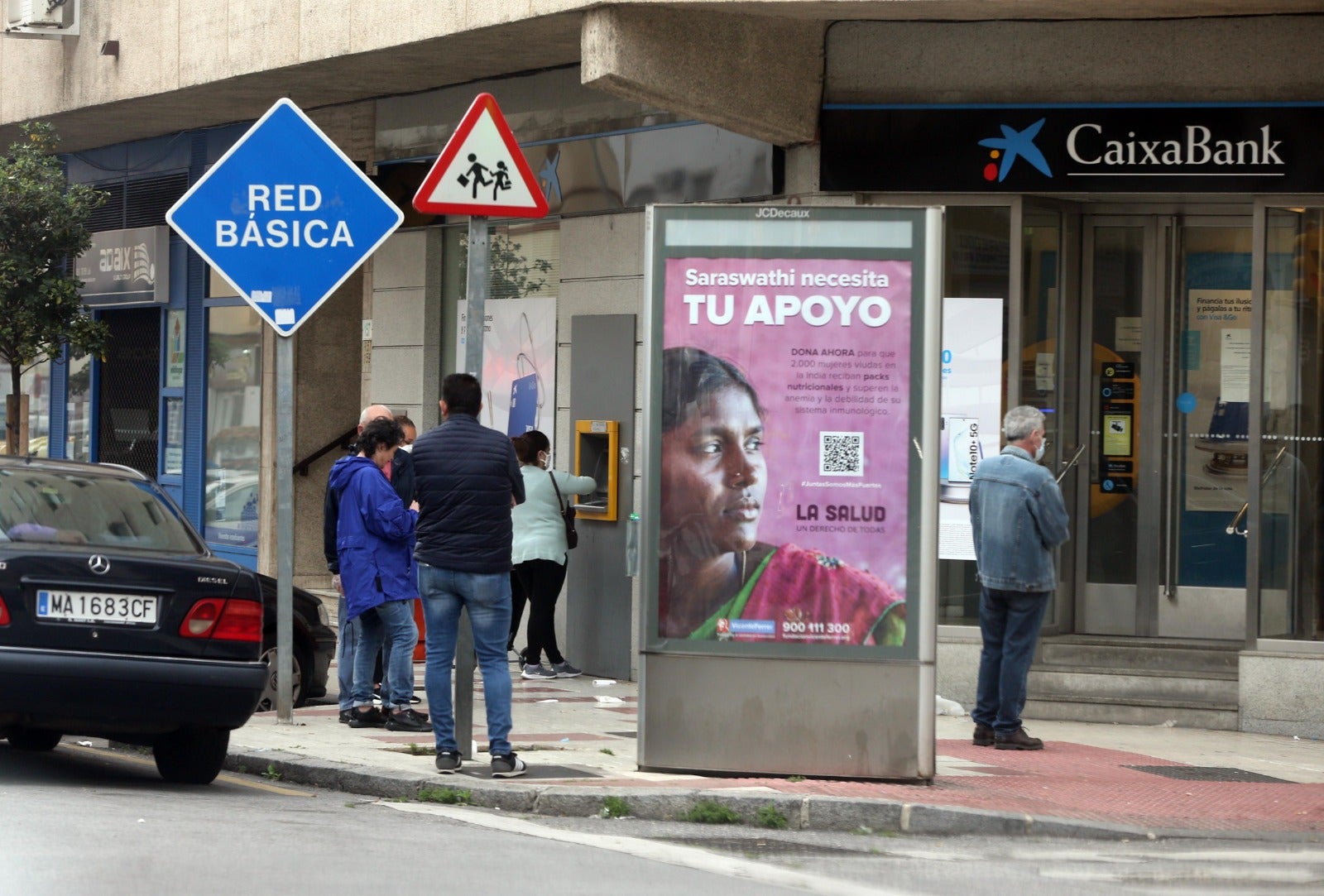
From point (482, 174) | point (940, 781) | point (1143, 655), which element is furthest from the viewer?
point (1143, 655)

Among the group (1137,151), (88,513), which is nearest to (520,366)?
(1137,151)

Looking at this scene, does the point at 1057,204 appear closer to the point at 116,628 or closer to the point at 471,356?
the point at 471,356

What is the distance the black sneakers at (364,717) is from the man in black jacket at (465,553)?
1.80 m

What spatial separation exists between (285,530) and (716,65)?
4.01 m

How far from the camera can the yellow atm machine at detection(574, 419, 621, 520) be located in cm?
1341

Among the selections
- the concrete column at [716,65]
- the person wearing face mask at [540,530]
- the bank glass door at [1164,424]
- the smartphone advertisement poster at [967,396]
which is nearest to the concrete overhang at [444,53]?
the concrete column at [716,65]

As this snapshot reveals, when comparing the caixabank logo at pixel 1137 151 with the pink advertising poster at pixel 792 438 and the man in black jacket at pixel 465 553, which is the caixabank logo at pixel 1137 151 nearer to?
the pink advertising poster at pixel 792 438

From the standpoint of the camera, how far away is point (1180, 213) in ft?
41.0

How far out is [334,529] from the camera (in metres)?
10.3

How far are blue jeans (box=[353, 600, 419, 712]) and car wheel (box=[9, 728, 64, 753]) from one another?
164 centimetres

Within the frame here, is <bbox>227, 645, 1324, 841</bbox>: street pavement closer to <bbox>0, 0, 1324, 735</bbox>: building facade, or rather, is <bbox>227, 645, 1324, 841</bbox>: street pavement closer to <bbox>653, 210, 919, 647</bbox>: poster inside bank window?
<bbox>653, 210, 919, 647</bbox>: poster inside bank window

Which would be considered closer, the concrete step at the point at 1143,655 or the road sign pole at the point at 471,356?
the road sign pole at the point at 471,356

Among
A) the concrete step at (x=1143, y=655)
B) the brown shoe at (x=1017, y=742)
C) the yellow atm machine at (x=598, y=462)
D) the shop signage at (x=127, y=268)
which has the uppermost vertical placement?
the shop signage at (x=127, y=268)

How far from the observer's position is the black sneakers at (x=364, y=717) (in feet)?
33.9
